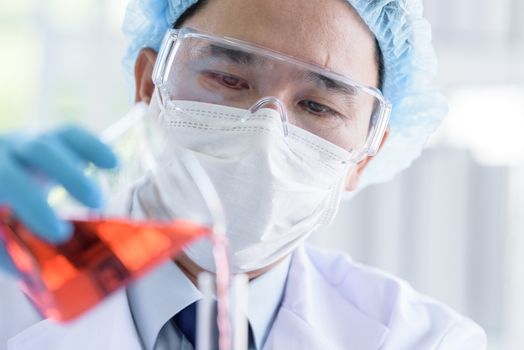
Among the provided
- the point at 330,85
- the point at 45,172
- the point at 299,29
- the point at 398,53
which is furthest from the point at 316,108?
the point at 45,172

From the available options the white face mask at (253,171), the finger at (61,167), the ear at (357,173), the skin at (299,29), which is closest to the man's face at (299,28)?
the skin at (299,29)

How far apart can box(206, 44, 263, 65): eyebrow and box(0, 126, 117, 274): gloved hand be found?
0.56m

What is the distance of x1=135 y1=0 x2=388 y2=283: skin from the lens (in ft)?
4.91

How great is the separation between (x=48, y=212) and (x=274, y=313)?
0.90m

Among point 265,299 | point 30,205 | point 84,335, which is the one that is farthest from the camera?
point 265,299

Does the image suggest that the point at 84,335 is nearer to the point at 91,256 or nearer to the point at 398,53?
the point at 91,256

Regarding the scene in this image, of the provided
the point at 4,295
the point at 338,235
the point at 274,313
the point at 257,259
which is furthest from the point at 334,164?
the point at 338,235

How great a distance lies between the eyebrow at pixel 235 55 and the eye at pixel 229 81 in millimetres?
32

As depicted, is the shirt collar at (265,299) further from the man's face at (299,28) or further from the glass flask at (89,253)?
the glass flask at (89,253)

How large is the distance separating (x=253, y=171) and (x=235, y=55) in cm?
24

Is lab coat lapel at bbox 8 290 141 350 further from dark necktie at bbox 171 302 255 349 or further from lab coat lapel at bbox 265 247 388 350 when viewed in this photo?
lab coat lapel at bbox 265 247 388 350

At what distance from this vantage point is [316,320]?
1.68 meters

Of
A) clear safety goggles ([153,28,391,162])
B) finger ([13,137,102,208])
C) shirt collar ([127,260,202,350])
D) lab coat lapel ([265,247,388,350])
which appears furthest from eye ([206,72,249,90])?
finger ([13,137,102,208])

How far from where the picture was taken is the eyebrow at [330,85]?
150cm
